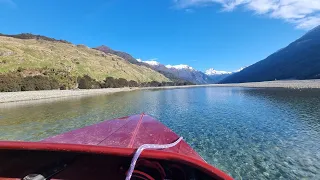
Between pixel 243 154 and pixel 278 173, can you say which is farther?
pixel 243 154

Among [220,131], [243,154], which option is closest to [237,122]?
[220,131]

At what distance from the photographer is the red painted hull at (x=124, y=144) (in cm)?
342

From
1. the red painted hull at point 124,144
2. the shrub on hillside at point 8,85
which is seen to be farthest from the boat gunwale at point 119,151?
the shrub on hillside at point 8,85

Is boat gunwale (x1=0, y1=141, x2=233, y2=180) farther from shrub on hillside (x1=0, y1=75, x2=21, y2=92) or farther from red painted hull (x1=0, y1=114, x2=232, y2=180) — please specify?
shrub on hillside (x1=0, y1=75, x2=21, y2=92)

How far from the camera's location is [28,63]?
318ft

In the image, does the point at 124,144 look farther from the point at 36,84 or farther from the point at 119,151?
the point at 36,84

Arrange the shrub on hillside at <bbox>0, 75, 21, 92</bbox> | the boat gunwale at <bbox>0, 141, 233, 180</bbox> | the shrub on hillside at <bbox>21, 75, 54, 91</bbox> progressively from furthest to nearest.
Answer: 1. the shrub on hillside at <bbox>21, 75, 54, 91</bbox>
2. the shrub on hillside at <bbox>0, 75, 21, 92</bbox>
3. the boat gunwale at <bbox>0, 141, 233, 180</bbox>

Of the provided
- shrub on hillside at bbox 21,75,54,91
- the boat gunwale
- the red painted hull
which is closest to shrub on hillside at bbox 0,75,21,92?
shrub on hillside at bbox 21,75,54,91

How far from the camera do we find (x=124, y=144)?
5.42m

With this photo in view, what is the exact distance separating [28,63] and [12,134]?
93.4 m

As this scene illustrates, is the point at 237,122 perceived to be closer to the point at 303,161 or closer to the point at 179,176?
the point at 303,161

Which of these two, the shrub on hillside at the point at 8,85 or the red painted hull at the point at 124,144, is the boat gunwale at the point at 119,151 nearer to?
the red painted hull at the point at 124,144

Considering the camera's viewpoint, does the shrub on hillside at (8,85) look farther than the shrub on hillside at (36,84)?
No

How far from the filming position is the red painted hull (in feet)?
11.2
